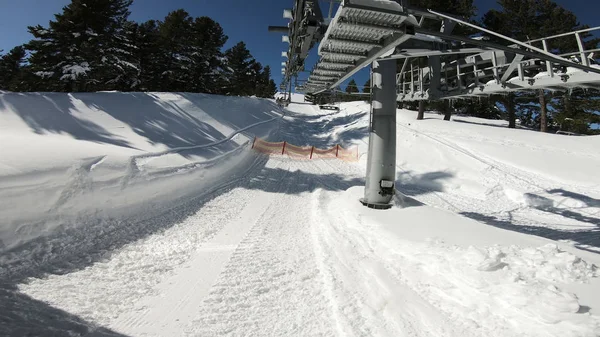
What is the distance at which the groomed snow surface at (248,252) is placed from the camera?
2.85m

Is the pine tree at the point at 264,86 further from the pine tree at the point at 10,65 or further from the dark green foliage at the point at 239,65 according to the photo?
the pine tree at the point at 10,65

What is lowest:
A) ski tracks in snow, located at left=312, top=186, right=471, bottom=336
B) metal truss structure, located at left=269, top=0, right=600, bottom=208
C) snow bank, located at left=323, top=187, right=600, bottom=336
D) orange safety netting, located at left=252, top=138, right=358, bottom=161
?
ski tracks in snow, located at left=312, top=186, right=471, bottom=336

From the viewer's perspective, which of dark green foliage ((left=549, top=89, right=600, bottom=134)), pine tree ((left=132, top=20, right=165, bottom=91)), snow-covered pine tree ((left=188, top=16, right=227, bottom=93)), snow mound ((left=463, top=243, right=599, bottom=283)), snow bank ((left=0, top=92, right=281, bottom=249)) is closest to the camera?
snow mound ((left=463, top=243, right=599, bottom=283))

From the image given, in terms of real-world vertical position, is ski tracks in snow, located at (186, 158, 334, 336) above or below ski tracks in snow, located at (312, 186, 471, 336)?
below

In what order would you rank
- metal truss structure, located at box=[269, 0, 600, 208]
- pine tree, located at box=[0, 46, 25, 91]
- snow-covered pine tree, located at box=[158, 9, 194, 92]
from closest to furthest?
metal truss structure, located at box=[269, 0, 600, 208], snow-covered pine tree, located at box=[158, 9, 194, 92], pine tree, located at box=[0, 46, 25, 91]

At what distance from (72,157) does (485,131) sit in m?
20.4

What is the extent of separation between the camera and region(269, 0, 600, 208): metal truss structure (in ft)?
14.4

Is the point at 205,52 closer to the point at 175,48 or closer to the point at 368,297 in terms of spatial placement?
the point at 175,48

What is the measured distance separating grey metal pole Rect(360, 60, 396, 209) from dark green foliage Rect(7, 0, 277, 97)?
77.5ft

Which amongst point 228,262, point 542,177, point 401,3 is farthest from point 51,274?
point 542,177

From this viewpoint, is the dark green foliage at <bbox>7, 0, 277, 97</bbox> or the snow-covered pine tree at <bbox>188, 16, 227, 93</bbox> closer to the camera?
the dark green foliage at <bbox>7, 0, 277, 97</bbox>

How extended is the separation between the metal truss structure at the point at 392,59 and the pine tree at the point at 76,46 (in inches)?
792

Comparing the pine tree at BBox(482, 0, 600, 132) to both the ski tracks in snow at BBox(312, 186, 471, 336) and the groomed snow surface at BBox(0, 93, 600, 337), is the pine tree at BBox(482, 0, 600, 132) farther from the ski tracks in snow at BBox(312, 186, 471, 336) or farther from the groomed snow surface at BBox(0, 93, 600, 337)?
the ski tracks in snow at BBox(312, 186, 471, 336)

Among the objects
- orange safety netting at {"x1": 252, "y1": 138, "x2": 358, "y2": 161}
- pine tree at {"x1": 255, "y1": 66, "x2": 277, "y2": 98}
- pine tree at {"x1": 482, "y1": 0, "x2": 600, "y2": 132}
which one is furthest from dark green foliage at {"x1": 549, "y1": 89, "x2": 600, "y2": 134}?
pine tree at {"x1": 255, "y1": 66, "x2": 277, "y2": 98}
